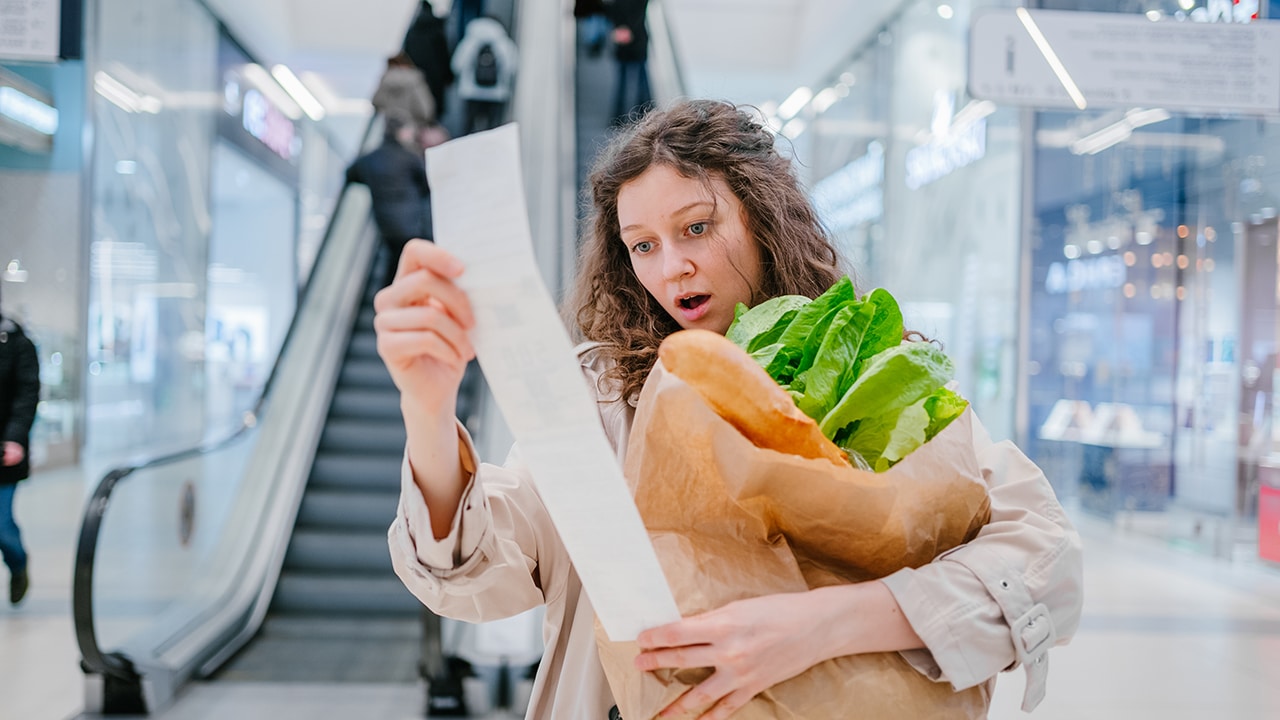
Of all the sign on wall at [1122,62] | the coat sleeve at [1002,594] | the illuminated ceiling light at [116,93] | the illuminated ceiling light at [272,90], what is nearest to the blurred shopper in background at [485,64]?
the illuminated ceiling light at [116,93]

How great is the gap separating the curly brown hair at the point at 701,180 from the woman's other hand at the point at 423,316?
40cm

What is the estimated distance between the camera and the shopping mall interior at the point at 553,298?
13.6 ft

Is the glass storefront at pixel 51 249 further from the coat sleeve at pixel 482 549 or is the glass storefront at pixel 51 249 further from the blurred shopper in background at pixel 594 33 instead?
the coat sleeve at pixel 482 549

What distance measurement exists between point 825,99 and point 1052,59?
883 cm

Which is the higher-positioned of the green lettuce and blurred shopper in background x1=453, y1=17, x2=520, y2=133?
blurred shopper in background x1=453, y1=17, x2=520, y2=133

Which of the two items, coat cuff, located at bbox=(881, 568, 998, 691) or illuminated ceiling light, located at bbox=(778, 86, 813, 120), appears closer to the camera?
coat cuff, located at bbox=(881, 568, 998, 691)

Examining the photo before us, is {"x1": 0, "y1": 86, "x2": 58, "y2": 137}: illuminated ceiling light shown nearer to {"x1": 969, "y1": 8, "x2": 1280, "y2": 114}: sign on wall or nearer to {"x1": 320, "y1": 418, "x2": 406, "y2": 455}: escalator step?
{"x1": 320, "y1": 418, "x2": 406, "y2": 455}: escalator step

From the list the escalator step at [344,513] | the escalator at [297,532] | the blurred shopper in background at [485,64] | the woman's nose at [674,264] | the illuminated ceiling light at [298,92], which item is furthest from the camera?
the illuminated ceiling light at [298,92]

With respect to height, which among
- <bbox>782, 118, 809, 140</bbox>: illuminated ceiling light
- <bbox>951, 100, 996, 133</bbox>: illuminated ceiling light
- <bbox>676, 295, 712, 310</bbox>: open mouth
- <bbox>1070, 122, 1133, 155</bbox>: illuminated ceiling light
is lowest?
<bbox>676, 295, 712, 310</bbox>: open mouth

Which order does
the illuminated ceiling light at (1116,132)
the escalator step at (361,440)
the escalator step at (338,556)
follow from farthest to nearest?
1. the illuminated ceiling light at (1116,132)
2. the escalator step at (361,440)
3. the escalator step at (338,556)

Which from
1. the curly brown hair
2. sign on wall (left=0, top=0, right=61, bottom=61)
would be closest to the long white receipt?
the curly brown hair

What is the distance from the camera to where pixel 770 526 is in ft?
2.75

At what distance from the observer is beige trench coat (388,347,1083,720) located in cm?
85

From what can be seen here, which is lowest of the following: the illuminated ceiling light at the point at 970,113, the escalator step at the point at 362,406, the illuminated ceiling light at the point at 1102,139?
the escalator step at the point at 362,406
